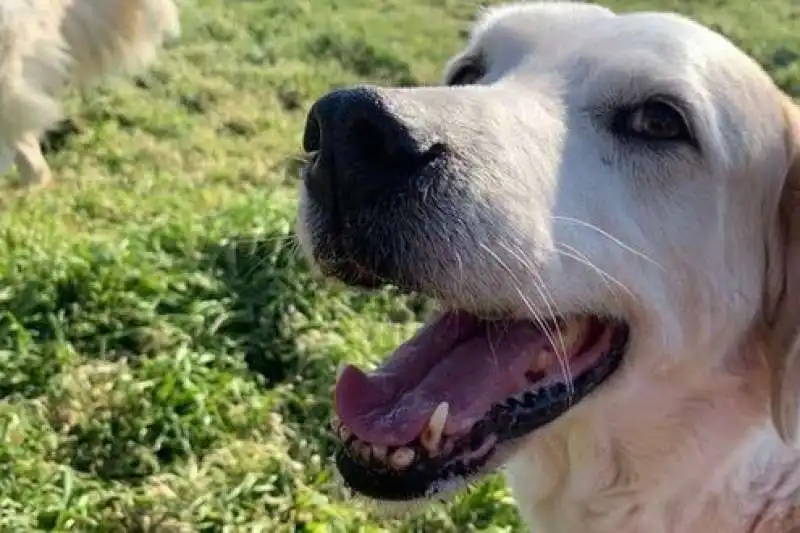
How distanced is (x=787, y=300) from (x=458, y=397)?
73 centimetres

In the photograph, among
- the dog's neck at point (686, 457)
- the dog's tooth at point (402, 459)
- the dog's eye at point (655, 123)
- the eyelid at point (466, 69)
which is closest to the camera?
the dog's tooth at point (402, 459)

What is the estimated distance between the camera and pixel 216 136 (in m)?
6.76

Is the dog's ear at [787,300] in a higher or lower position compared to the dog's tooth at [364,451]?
higher

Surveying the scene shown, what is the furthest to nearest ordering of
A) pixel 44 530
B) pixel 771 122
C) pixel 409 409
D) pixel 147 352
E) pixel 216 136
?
pixel 216 136 < pixel 147 352 < pixel 44 530 < pixel 771 122 < pixel 409 409

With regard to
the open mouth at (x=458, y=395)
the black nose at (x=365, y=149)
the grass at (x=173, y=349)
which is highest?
the black nose at (x=365, y=149)

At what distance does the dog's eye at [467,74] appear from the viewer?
2770 mm

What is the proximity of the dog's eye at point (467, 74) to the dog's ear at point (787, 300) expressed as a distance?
0.66 m

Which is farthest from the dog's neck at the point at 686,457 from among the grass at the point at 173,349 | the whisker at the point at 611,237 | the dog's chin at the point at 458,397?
the grass at the point at 173,349

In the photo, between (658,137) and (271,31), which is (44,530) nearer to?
(658,137)

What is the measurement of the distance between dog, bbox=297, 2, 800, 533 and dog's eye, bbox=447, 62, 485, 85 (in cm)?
2

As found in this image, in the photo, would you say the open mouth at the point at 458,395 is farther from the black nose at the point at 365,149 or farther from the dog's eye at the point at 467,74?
the dog's eye at the point at 467,74

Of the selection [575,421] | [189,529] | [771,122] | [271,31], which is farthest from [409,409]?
[271,31]

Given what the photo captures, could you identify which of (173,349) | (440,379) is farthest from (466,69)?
(173,349)

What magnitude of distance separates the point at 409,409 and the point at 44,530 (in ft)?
5.30
